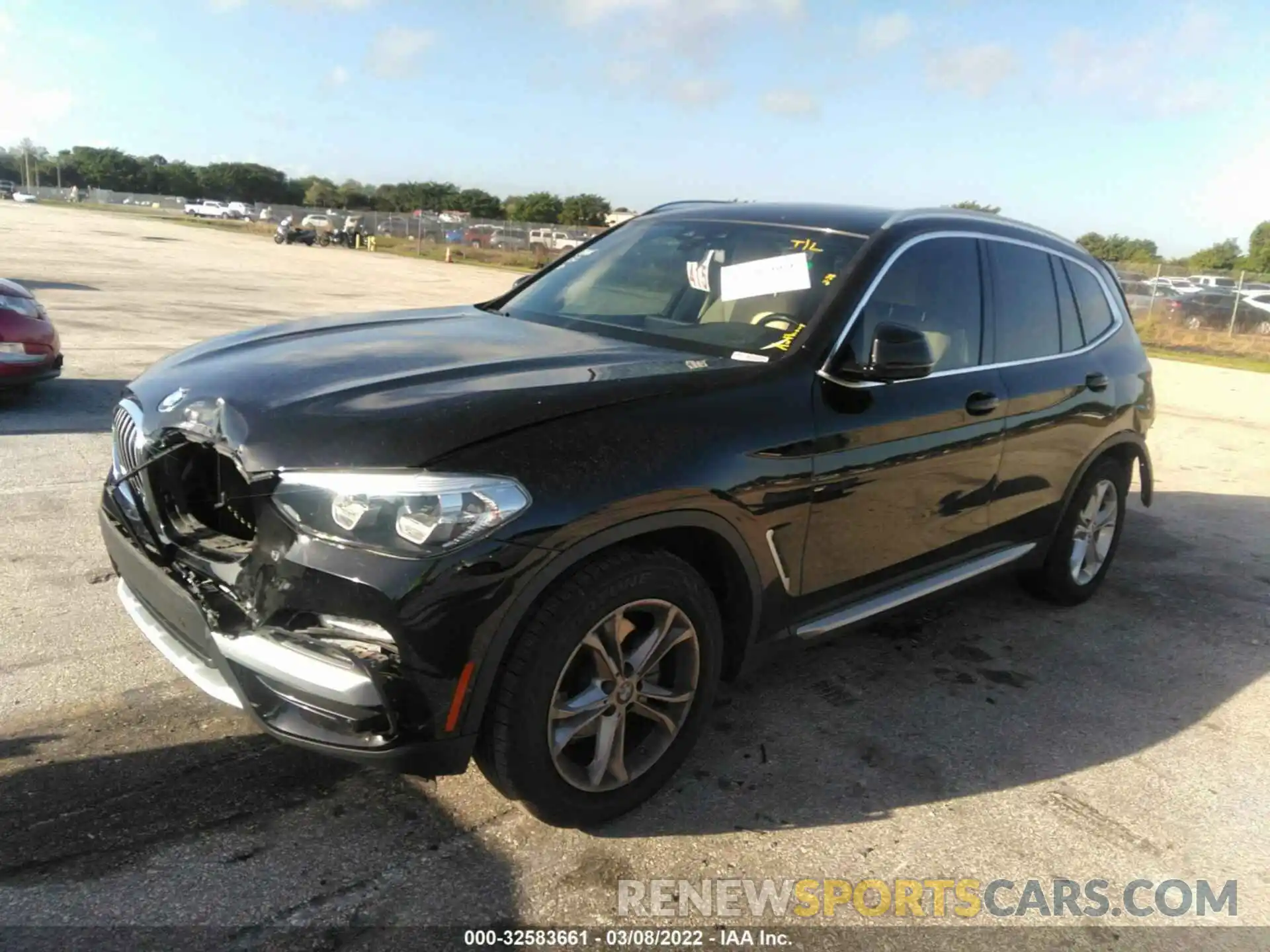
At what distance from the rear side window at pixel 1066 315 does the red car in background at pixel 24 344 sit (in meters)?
7.05

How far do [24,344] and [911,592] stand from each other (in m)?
6.77

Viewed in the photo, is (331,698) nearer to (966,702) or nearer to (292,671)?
(292,671)

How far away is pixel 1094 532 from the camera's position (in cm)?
501

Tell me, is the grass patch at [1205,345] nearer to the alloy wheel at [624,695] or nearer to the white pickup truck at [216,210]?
the alloy wheel at [624,695]

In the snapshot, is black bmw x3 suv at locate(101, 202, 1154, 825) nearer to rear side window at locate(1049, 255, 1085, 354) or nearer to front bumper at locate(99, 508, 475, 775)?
front bumper at locate(99, 508, 475, 775)

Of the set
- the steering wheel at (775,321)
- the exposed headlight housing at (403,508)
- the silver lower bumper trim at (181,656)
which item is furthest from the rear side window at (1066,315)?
the silver lower bumper trim at (181,656)

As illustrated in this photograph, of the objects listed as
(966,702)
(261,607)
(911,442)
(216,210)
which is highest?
(216,210)

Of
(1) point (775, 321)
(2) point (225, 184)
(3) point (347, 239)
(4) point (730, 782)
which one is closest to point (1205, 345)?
(1) point (775, 321)

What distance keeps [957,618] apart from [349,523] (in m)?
3.40

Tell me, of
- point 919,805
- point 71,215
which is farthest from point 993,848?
point 71,215

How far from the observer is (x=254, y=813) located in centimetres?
276

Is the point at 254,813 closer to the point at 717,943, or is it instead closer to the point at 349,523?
the point at 349,523

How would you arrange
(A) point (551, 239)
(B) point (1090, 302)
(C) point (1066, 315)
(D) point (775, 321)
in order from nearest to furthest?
1. (D) point (775, 321)
2. (C) point (1066, 315)
3. (B) point (1090, 302)
4. (A) point (551, 239)

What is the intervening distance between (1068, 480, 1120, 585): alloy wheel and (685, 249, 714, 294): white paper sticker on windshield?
2.39 metres
